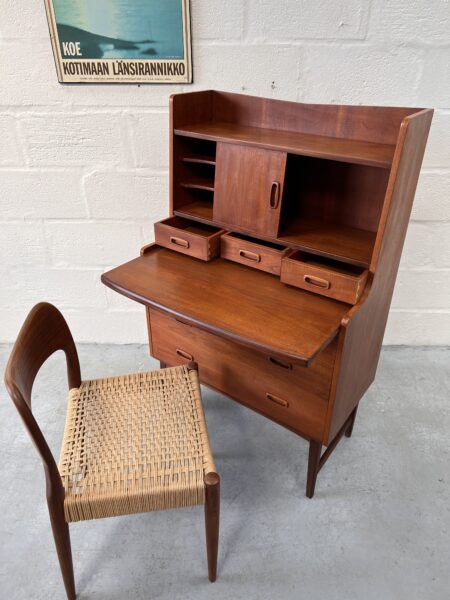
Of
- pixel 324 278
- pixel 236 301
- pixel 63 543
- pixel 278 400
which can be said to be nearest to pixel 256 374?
pixel 278 400

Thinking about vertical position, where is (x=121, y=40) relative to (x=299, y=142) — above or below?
above

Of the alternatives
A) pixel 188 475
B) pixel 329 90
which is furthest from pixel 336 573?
pixel 329 90

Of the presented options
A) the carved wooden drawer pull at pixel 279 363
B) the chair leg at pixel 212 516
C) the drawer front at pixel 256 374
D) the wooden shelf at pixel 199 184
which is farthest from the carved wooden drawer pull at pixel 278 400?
the wooden shelf at pixel 199 184

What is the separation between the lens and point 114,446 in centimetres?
127

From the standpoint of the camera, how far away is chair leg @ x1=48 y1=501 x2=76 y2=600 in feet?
3.73

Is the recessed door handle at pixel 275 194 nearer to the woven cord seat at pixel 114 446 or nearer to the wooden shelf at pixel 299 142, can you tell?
the wooden shelf at pixel 299 142

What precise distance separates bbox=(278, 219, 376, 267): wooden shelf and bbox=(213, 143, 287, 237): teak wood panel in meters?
0.09

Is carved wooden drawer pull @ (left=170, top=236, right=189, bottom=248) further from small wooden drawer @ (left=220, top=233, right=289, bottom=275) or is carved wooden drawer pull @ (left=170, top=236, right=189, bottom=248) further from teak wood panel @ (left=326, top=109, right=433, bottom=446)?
teak wood panel @ (left=326, top=109, right=433, bottom=446)

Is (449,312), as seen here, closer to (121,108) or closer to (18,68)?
(121,108)

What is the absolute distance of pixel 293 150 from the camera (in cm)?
128

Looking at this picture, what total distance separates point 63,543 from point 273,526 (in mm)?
689

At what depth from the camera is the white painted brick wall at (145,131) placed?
5.50 feet

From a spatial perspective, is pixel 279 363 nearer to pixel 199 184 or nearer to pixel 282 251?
pixel 282 251

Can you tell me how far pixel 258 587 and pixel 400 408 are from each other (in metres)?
1.01
